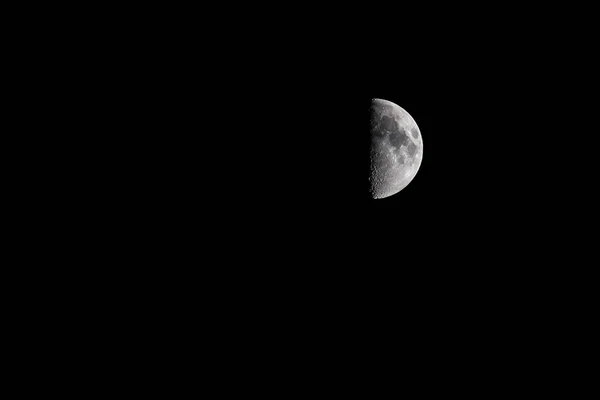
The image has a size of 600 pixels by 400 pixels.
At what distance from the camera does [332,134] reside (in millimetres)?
3299

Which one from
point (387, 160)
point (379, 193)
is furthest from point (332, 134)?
→ point (379, 193)

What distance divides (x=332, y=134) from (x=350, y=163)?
32cm

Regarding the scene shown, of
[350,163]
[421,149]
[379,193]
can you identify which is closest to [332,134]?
[350,163]

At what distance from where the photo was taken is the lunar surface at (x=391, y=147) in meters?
3.53

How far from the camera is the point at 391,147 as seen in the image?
3.57 m

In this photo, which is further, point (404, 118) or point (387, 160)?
point (404, 118)

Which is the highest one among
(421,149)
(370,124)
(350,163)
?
(421,149)

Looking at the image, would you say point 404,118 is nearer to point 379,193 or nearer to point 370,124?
point 370,124

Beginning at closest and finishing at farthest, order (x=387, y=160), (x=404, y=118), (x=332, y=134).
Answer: (x=332, y=134) → (x=387, y=160) → (x=404, y=118)

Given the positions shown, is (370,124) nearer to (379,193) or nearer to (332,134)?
(332,134)

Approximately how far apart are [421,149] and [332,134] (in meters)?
1.10

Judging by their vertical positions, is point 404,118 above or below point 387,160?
above

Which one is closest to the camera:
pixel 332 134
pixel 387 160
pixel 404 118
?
pixel 332 134

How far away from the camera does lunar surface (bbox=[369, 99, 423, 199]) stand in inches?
139
